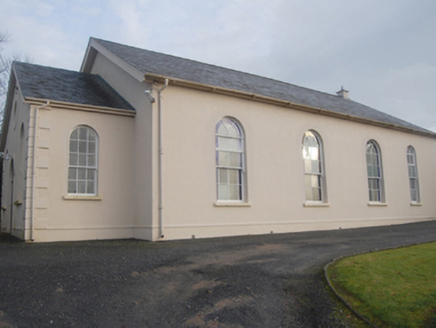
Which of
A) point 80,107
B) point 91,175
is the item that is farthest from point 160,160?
point 80,107

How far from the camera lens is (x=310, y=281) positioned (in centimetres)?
725

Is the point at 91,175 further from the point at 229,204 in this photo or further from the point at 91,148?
the point at 229,204

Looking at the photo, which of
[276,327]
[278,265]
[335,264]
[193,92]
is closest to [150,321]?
[276,327]

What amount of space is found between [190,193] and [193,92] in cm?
348

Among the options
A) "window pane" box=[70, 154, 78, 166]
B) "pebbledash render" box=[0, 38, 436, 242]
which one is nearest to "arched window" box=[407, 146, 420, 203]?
"pebbledash render" box=[0, 38, 436, 242]

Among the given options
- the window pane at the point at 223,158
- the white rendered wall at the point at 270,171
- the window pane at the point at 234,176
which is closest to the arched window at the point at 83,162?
the white rendered wall at the point at 270,171

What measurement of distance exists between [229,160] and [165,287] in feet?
26.0

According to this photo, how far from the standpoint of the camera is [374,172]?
19281 millimetres

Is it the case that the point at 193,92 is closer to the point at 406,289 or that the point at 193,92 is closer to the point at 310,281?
the point at 310,281

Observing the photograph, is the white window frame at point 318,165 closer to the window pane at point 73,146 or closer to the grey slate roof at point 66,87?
the grey slate roof at point 66,87

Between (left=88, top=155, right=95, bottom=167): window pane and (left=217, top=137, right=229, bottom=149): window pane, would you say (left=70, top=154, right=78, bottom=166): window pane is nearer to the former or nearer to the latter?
(left=88, top=155, right=95, bottom=167): window pane

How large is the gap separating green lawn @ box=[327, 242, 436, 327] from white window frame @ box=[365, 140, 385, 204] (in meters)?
10.2

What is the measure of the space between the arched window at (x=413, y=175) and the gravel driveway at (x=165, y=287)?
496 inches

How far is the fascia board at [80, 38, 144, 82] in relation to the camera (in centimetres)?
1335
